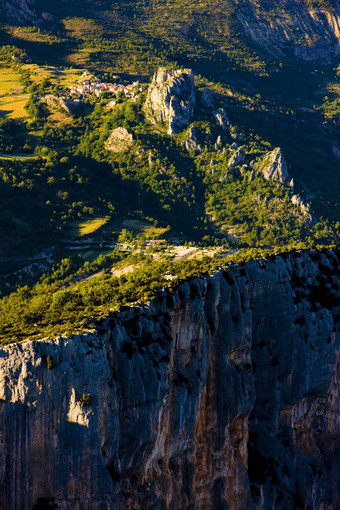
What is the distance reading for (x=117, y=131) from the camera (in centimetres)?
14500

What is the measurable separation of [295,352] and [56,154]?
8957 cm

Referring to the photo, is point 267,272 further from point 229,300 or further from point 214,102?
point 214,102

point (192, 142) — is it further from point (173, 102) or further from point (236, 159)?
point (236, 159)

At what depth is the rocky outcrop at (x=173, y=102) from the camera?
152 metres

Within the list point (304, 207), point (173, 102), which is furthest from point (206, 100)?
point (304, 207)

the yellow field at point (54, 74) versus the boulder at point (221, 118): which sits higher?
the yellow field at point (54, 74)

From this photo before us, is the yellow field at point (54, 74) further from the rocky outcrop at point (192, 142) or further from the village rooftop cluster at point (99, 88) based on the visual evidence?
the rocky outcrop at point (192, 142)

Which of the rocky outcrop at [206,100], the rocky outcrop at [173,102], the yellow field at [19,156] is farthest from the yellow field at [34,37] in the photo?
the yellow field at [19,156]

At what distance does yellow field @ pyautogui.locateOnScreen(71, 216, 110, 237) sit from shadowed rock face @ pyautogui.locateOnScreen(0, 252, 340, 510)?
59006 millimetres

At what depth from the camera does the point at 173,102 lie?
15125cm

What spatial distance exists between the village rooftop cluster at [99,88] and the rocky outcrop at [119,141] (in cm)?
2098

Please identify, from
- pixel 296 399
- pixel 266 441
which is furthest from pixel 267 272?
pixel 266 441

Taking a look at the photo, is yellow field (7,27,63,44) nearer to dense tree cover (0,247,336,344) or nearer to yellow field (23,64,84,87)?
yellow field (23,64,84,87)

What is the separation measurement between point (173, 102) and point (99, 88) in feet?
85.1
